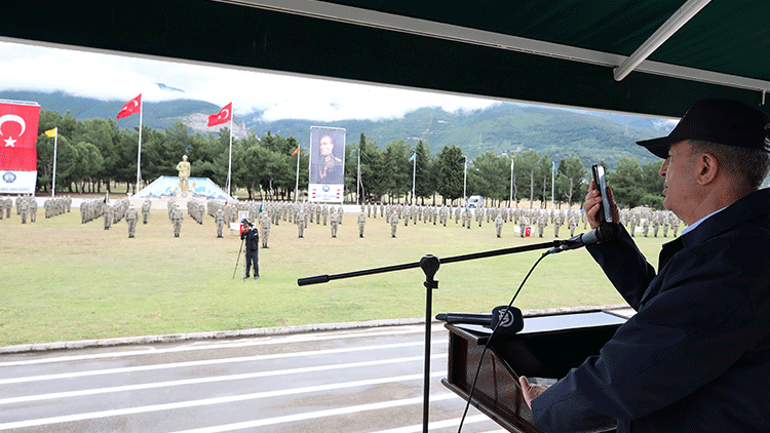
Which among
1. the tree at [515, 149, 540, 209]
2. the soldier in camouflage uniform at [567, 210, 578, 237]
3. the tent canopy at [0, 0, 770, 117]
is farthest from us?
the tree at [515, 149, 540, 209]

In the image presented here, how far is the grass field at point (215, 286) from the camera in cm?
636

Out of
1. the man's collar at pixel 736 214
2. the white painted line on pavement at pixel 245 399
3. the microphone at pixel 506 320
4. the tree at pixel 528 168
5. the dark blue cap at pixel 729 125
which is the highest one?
the tree at pixel 528 168

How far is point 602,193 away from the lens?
1340 mm

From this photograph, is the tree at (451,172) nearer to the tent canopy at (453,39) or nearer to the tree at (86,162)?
the tree at (86,162)

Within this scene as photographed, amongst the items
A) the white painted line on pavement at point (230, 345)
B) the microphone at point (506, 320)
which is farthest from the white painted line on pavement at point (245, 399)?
the microphone at point (506, 320)

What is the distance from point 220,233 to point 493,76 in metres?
15.2

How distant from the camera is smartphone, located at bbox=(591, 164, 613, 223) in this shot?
133 centimetres

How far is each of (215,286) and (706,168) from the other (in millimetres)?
8762

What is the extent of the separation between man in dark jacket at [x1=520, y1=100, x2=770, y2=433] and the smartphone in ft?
0.83

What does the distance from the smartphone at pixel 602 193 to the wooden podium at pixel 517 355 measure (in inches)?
21.3

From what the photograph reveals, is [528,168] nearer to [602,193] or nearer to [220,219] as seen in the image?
[220,219]

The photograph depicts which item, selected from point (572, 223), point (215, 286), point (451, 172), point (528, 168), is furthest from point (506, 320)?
point (528, 168)

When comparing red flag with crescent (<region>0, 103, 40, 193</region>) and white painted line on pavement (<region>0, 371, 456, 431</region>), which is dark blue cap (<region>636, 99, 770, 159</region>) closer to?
white painted line on pavement (<region>0, 371, 456, 431</region>)

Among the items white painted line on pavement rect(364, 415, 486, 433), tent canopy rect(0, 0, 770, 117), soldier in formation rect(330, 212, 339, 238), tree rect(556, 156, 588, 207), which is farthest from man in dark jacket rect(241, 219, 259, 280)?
tree rect(556, 156, 588, 207)
